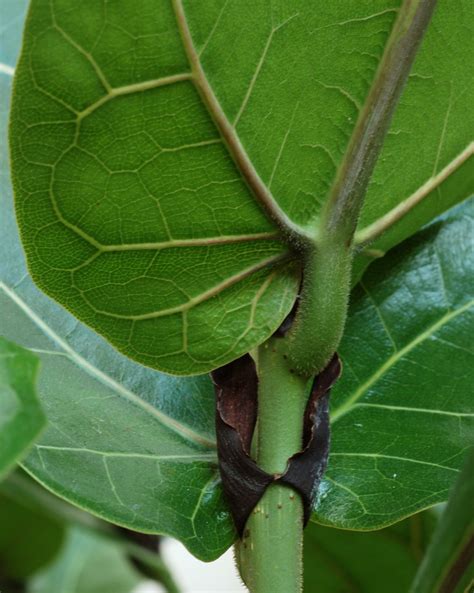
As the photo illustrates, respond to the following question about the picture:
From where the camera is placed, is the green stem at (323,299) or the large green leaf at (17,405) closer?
the large green leaf at (17,405)

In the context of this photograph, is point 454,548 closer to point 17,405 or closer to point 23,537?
point 17,405

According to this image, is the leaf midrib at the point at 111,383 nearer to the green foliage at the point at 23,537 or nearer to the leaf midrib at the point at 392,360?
the leaf midrib at the point at 392,360

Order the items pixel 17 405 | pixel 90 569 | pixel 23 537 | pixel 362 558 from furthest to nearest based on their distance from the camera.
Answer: pixel 90 569 < pixel 23 537 < pixel 362 558 < pixel 17 405

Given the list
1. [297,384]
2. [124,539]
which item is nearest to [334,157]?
[297,384]

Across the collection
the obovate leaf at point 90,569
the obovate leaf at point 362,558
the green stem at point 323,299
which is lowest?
the obovate leaf at point 90,569

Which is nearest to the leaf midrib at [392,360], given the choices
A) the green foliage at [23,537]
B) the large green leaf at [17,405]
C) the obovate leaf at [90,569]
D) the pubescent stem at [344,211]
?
the pubescent stem at [344,211]

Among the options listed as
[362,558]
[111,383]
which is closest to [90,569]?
[362,558]

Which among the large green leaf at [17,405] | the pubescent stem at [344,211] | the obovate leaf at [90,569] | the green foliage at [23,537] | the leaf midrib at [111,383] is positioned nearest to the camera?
the large green leaf at [17,405]
